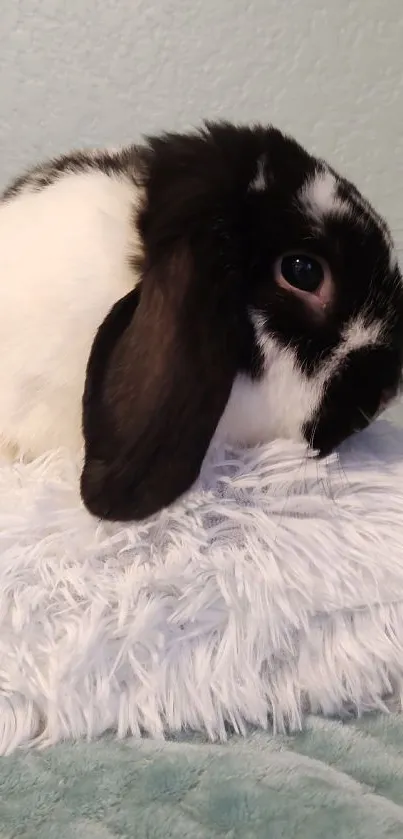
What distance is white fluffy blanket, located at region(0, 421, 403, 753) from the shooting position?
0.64 meters

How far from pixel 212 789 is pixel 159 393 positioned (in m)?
0.30

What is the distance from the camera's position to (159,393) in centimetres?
67

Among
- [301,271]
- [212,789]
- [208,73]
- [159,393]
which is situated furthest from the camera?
[208,73]

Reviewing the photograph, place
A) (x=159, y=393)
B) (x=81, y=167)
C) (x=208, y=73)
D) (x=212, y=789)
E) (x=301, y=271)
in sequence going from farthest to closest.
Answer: (x=208, y=73) → (x=81, y=167) → (x=301, y=271) → (x=159, y=393) → (x=212, y=789)

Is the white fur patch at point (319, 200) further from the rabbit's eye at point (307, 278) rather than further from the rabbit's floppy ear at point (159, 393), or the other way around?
the rabbit's floppy ear at point (159, 393)

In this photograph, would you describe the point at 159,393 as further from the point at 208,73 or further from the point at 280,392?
the point at 208,73

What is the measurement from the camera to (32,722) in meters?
0.64

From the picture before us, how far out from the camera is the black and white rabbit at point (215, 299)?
69 cm

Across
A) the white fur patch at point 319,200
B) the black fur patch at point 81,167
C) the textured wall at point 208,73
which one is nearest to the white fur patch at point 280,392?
the white fur patch at point 319,200

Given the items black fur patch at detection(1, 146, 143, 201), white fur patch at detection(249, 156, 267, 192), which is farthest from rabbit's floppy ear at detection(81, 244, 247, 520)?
black fur patch at detection(1, 146, 143, 201)

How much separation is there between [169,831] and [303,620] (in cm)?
20

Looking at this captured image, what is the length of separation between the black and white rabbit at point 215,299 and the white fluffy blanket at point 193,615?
0.20 feet

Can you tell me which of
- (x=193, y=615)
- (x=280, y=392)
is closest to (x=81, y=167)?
(x=280, y=392)

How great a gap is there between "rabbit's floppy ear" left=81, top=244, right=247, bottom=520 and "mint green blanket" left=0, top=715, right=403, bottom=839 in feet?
0.64
